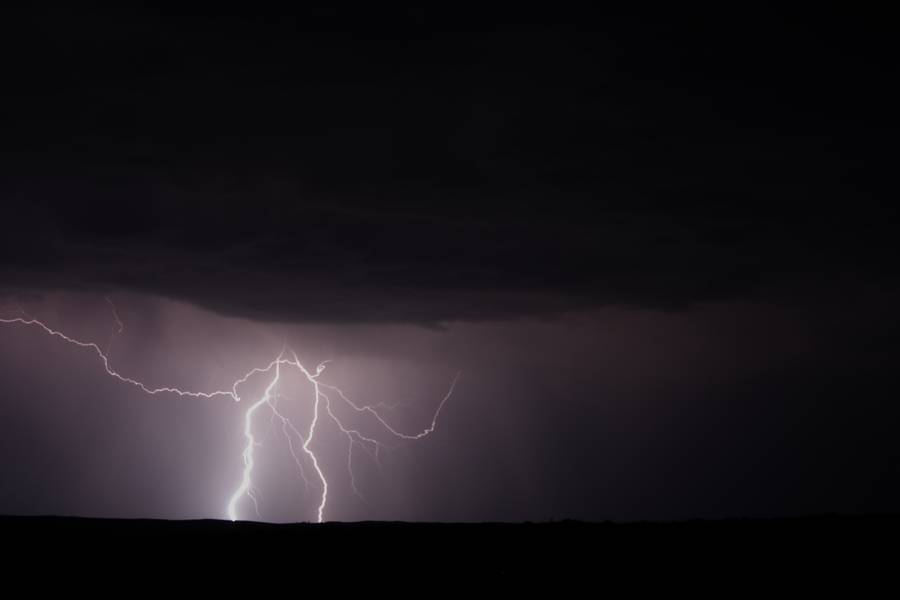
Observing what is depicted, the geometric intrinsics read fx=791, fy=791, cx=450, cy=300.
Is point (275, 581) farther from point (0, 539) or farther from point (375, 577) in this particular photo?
point (0, 539)

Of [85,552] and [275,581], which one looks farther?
[85,552]

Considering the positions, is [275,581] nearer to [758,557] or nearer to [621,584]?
[621,584]

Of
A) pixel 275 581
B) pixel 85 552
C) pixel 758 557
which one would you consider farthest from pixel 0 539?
pixel 758 557

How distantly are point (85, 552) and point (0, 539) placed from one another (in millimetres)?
1312

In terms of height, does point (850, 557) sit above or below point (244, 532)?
below

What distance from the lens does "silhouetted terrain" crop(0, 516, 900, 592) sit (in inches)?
320

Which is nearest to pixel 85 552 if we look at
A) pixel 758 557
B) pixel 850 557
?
pixel 758 557

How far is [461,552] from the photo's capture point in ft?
29.6

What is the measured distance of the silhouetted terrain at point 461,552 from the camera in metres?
8.13

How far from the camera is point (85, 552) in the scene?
879cm

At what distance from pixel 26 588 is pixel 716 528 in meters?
8.37

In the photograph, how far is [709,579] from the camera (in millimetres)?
8109

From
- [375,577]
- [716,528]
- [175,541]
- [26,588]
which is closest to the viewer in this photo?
[26,588]

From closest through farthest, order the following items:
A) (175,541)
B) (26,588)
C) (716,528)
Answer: (26,588), (175,541), (716,528)
